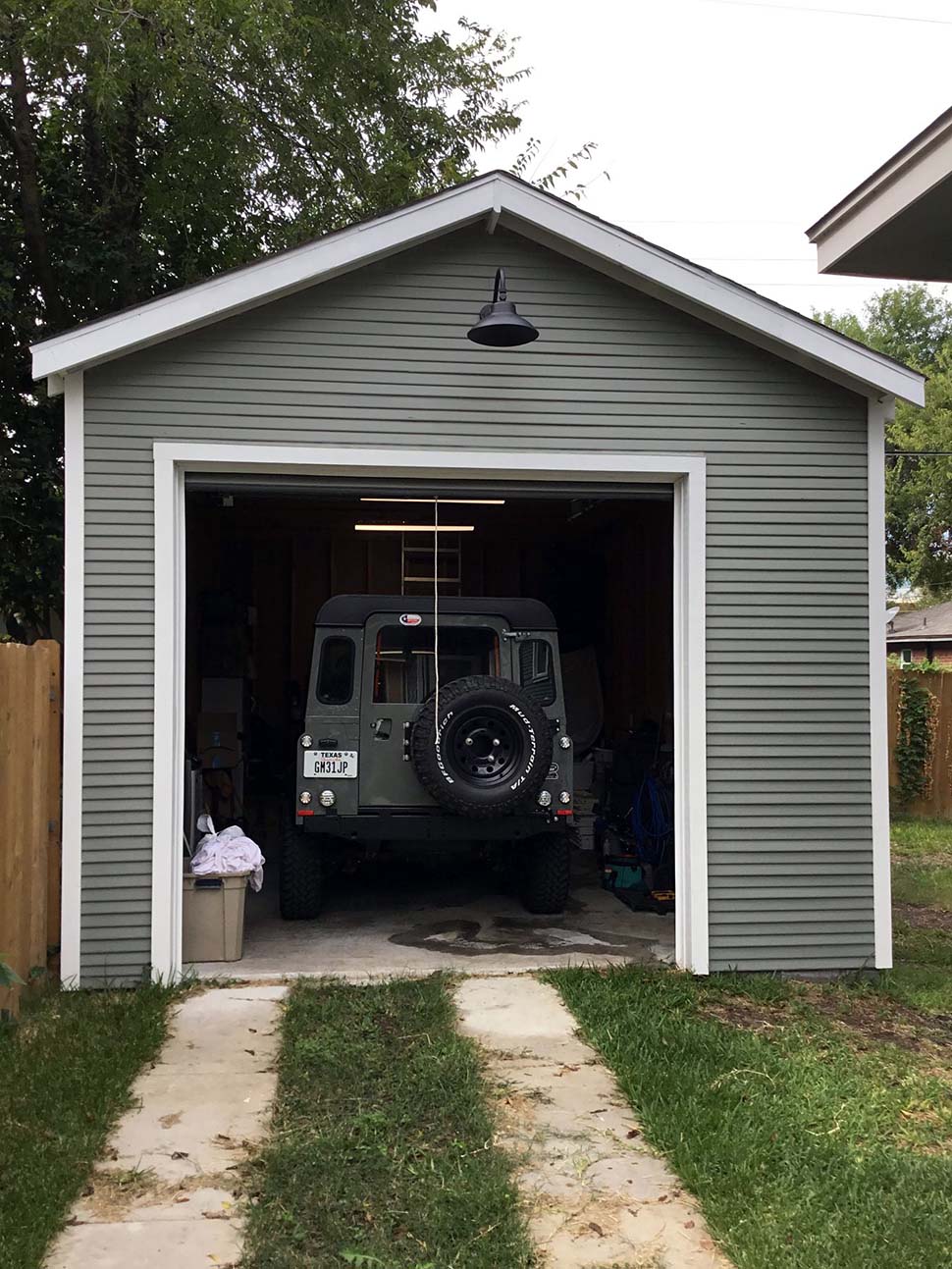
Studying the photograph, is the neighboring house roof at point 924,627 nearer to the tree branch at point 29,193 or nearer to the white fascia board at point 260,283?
the tree branch at point 29,193

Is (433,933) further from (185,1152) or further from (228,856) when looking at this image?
(185,1152)

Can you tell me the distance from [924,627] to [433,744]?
73.5 ft

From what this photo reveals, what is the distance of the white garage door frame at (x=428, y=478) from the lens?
20.0 ft

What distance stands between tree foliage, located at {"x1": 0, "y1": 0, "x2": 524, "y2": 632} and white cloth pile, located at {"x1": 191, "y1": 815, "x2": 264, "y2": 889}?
4.86 metres

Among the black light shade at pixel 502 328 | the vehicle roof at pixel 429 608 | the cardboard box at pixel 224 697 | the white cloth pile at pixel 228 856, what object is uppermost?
the black light shade at pixel 502 328

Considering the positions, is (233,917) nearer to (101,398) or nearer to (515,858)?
(515,858)

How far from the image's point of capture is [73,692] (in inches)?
237

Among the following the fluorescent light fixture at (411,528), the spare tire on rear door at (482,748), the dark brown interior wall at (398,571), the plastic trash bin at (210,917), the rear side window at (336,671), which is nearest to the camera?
the plastic trash bin at (210,917)

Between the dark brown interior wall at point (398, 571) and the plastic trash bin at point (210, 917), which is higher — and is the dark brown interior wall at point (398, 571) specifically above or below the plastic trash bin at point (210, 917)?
above

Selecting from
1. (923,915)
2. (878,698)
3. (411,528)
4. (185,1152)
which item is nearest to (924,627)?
(411,528)

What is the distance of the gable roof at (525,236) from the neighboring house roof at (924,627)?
801 inches

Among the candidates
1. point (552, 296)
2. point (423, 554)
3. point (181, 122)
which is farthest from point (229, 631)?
point (552, 296)

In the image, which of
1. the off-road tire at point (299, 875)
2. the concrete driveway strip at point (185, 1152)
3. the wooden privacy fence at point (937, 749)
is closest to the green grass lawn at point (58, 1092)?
the concrete driveway strip at point (185, 1152)

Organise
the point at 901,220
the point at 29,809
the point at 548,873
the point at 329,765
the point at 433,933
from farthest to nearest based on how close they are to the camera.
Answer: the point at 548,873 → the point at 329,765 → the point at 433,933 → the point at 29,809 → the point at 901,220
